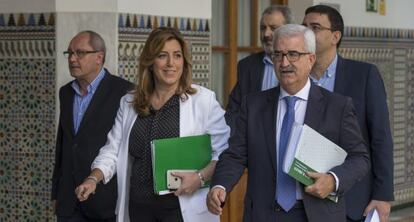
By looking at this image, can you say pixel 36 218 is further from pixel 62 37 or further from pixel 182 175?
pixel 182 175

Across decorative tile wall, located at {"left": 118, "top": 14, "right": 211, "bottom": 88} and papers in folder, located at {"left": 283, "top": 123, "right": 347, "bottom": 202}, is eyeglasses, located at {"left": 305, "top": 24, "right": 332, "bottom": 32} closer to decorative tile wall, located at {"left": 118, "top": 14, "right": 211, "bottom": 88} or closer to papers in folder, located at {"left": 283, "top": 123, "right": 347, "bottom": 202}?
papers in folder, located at {"left": 283, "top": 123, "right": 347, "bottom": 202}

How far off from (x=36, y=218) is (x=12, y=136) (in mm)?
620

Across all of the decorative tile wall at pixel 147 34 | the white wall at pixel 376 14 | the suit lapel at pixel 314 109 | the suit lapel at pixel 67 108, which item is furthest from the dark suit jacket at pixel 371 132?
the white wall at pixel 376 14

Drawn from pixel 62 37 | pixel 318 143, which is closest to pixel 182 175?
pixel 318 143

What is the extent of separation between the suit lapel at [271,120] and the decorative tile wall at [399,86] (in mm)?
5802

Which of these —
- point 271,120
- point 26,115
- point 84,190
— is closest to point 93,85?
point 26,115

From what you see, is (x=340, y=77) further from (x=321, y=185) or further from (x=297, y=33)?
(x=321, y=185)

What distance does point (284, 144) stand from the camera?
15.4 feet

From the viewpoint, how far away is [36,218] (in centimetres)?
747

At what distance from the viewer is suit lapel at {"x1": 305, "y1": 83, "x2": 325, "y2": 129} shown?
185 inches

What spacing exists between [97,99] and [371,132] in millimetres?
1724

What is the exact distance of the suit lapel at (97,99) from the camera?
247 inches

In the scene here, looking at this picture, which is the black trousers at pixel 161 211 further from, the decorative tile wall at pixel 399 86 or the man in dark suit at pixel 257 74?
the decorative tile wall at pixel 399 86

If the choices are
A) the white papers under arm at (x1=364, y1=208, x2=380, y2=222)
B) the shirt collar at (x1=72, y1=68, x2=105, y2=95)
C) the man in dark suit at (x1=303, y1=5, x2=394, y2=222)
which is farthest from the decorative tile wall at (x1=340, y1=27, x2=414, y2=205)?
the white papers under arm at (x1=364, y1=208, x2=380, y2=222)
